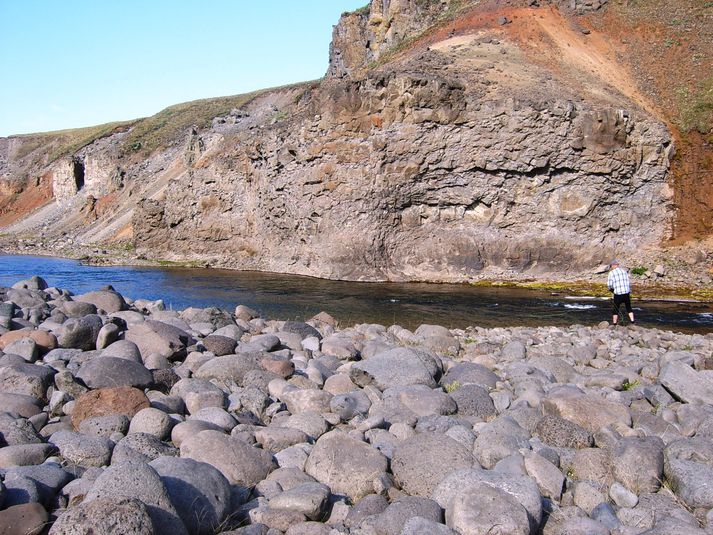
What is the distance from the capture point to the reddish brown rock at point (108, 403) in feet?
23.9

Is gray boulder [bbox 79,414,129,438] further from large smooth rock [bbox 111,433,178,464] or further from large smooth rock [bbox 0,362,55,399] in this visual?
large smooth rock [bbox 0,362,55,399]

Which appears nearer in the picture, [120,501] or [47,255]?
[120,501]

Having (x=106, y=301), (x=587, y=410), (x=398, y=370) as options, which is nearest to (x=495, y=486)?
(x=587, y=410)

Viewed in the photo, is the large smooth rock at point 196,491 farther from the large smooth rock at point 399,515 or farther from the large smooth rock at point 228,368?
the large smooth rock at point 228,368

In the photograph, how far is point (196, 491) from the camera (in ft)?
17.2

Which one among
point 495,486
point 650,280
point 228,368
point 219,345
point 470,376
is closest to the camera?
point 495,486

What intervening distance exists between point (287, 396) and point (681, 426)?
202 inches

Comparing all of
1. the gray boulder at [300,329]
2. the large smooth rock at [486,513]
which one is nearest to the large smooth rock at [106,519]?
the large smooth rock at [486,513]

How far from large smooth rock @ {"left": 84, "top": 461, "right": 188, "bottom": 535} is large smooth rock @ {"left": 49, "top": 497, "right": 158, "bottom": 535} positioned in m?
0.22

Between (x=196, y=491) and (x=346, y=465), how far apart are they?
156 centimetres

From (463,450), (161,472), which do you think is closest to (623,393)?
(463,450)

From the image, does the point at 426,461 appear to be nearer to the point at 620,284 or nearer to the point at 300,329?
the point at 300,329

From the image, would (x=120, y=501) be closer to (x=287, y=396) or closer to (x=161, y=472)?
(x=161, y=472)

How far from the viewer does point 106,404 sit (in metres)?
7.36
